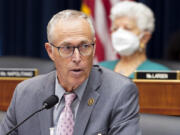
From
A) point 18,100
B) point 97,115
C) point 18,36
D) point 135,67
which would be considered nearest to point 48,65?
point 135,67

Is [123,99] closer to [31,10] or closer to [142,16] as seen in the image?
[142,16]

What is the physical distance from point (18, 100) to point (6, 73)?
2.08 ft

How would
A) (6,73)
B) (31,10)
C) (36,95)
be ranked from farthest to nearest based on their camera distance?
(31,10) < (6,73) < (36,95)

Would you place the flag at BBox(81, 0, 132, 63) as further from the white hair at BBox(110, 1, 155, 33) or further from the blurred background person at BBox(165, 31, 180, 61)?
the white hair at BBox(110, 1, 155, 33)

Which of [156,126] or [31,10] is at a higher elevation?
[31,10]

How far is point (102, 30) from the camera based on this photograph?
4383 mm

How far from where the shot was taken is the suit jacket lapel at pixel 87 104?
5.90 feet

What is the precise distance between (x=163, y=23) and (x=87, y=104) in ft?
9.55

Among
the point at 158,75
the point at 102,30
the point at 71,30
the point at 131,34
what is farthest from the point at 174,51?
the point at 71,30

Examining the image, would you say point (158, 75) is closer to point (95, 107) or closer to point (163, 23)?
point (95, 107)

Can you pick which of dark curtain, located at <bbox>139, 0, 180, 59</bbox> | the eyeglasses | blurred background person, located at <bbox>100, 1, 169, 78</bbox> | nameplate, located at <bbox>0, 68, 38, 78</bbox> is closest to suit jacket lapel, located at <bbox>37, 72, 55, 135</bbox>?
the eyeglasses

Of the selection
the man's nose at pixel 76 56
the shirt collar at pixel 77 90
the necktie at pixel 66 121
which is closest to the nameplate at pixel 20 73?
the shirt collar at pixel 77 90

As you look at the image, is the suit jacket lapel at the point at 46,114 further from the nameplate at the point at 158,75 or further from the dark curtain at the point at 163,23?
the dark curtain at the point at 163,23

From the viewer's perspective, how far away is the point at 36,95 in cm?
196
